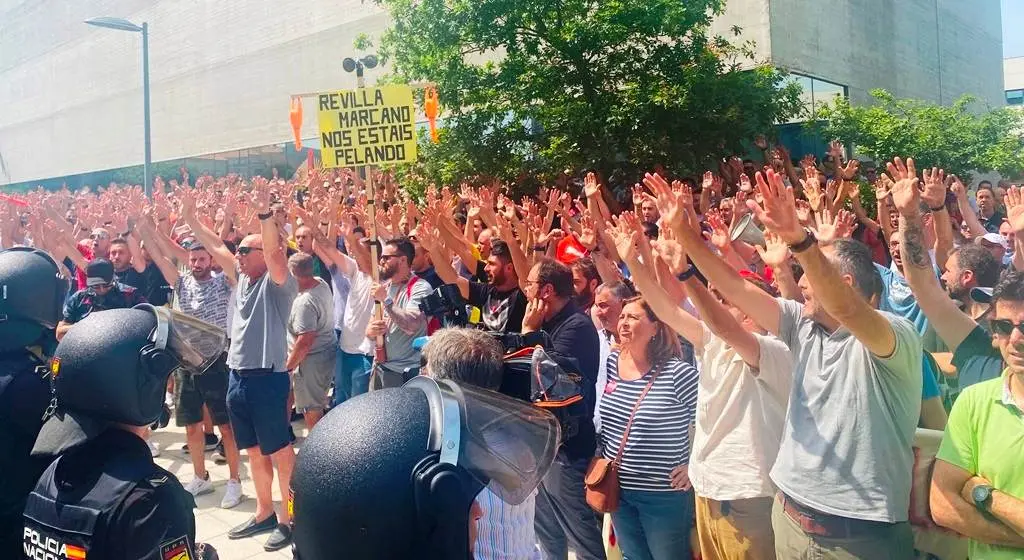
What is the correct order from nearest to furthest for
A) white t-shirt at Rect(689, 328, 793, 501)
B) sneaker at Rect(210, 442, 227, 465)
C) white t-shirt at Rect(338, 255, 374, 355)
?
white t-shirt at Rect(689, 328, 793, 501) < white t-shirt at Rect(338, 255, 374, 355) < sneaker at Rect(210, 442, 227, 465)

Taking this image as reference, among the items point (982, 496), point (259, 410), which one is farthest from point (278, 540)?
point (982, 496)

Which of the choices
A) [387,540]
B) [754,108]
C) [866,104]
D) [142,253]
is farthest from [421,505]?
[866,104]

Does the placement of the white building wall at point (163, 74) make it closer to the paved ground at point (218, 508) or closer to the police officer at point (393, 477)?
the paved ground at point (218, 508)

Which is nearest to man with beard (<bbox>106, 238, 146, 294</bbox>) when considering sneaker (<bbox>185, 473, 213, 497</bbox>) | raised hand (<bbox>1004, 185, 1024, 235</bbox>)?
sneaker (<bbox>185, 473, 213, 497</bbox>)

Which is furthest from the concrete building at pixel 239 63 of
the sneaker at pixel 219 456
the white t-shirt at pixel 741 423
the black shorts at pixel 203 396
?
the white t-shirt at pixel 741 423

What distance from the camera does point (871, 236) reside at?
25.3ft

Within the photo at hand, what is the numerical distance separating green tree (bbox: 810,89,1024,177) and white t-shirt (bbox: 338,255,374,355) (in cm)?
979

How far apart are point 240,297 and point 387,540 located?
416cm

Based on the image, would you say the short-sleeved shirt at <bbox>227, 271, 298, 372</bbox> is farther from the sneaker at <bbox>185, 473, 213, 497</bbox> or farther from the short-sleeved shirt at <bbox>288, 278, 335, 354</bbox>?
the sneaker at <bbox>185, 473, 213, 497</bbox>

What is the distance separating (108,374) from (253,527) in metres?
3.23

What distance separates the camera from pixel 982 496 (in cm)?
217

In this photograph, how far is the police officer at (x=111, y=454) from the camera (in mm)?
2078

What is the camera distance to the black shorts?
5961 millimetres

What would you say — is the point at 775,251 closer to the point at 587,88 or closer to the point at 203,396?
the point at 203,396
